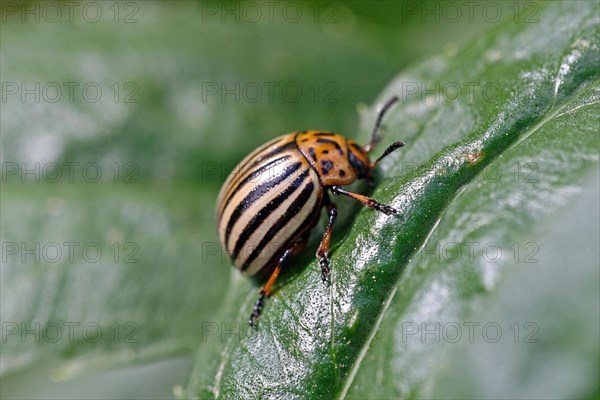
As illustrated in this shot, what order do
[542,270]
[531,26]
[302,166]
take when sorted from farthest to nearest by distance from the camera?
[302,166], [531,26], [542,270]

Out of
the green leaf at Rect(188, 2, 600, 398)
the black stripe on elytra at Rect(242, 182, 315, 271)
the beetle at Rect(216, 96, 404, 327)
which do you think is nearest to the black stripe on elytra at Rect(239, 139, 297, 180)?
the beetle at Rect(216, 96, 404, 327)

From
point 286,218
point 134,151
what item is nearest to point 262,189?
point 286,218

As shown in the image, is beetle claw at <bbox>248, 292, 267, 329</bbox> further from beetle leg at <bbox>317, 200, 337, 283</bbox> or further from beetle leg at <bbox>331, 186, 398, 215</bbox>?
beetle leg at <bbox>331, 186, 398, 215</bbox>

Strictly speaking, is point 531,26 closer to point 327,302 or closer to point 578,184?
point 578,184

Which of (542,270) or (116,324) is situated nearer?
(542,270)

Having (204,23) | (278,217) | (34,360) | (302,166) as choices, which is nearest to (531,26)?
(302,166)

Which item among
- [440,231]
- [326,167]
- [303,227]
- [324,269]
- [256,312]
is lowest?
[256,312]

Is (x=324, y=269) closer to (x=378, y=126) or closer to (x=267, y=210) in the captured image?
(x=267, y=210)
